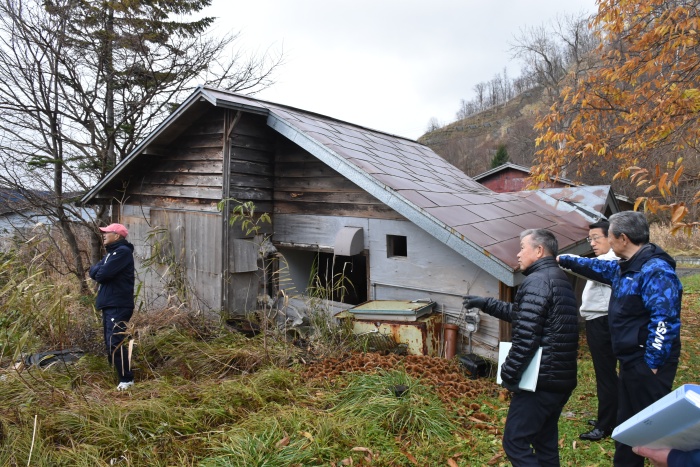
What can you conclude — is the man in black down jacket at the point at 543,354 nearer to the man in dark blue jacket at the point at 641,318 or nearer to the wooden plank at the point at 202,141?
the man in dark blue jacket at the point at 641,318

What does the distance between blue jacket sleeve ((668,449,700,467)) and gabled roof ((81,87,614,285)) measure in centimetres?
311

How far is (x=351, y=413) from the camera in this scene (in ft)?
12.9

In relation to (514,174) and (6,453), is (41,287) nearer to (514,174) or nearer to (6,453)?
(6,453)

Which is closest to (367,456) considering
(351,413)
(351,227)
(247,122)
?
(351,413)

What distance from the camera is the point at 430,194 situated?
6.03 meters

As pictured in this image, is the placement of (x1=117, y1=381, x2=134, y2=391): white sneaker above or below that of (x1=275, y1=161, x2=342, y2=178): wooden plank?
below

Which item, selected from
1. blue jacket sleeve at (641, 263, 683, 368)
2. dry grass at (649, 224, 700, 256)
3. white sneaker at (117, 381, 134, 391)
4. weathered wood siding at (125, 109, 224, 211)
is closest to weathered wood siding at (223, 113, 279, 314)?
weathered wood siding at (125, 109, 224, 211)

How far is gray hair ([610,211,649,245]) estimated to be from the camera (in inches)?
115

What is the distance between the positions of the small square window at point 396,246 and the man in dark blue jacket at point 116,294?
11.4ft

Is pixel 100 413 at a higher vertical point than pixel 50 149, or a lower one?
lower

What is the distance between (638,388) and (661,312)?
561 mm

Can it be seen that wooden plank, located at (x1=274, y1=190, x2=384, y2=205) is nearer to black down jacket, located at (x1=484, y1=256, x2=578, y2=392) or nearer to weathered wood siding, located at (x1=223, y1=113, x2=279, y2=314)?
weathered wood siding, located at (x1=223, y1=113, x2=279, y2=314)

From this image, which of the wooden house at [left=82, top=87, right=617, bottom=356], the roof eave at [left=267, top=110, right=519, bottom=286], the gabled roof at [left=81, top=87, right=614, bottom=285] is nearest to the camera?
the roof eave at [left=267, top=110, right=519, bottom=286]

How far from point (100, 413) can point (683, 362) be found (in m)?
7.62
